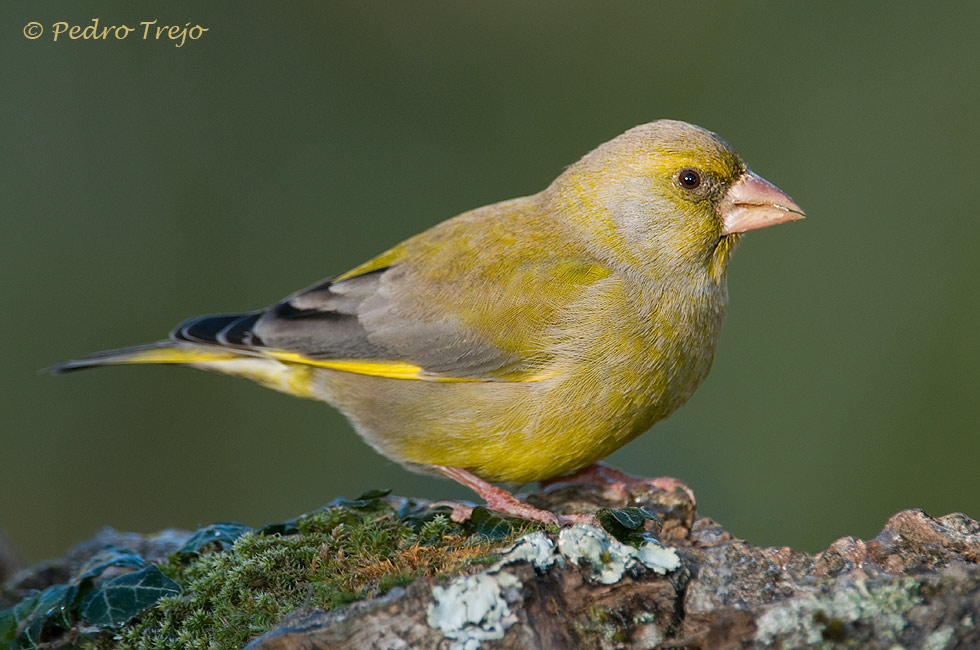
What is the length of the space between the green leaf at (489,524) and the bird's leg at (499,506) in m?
0.06

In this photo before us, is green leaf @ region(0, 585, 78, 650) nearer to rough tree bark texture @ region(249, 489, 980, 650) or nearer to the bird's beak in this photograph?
rough tree bark texture @ region(249, 489, 980, 650)

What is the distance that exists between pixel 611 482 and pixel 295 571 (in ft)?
5.80

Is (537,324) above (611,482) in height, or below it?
above

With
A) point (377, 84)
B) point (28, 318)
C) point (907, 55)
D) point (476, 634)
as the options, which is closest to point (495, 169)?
point (377, 84)

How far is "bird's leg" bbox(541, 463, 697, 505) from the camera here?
421 cm

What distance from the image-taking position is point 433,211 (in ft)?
28.6

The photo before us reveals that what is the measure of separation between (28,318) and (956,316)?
7.78m

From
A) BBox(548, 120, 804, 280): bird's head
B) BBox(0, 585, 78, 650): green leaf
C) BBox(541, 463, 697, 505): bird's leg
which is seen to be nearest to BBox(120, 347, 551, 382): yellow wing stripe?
BBox(541, 463, 697, 505): bird's leg

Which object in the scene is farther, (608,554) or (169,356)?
(169,356)

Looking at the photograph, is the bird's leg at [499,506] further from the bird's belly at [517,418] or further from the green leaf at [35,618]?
the green leaf at [35,618]

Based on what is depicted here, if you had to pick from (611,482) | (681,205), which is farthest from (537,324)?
(681,205)

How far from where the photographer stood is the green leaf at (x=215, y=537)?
3.84 meters

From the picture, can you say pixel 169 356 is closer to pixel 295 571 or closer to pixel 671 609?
pixel 295 571

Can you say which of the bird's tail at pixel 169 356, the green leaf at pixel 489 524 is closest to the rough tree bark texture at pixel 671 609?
the green leaf at pixel 489 524
